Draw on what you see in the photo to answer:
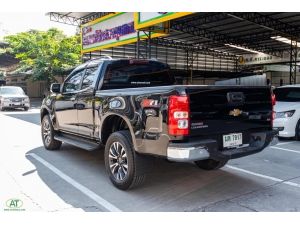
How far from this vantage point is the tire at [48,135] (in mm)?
7043

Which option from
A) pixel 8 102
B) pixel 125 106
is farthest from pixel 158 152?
pixel 8 102

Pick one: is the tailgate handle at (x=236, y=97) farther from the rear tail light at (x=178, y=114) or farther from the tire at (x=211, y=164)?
the tire at (x=211, y=164)

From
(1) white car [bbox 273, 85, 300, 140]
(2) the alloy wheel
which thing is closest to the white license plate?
(2) the alloy wheel

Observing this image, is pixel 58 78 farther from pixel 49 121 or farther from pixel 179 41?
pixel 49 121

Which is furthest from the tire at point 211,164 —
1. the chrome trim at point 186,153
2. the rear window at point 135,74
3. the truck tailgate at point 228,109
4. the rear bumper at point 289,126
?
the rear bumper at point 289,126

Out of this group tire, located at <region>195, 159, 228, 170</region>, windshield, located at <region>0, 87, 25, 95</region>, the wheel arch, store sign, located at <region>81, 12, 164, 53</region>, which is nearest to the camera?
the wheel arch

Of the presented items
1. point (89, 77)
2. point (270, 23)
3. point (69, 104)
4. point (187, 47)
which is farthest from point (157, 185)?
point (187, 47)

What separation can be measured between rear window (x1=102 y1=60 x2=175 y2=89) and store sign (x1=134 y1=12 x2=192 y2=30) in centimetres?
485

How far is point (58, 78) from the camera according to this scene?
1196 inches

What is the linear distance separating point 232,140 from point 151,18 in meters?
8.87

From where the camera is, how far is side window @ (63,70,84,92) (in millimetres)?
6116

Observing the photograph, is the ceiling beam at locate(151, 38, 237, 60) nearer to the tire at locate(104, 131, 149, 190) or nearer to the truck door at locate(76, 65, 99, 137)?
the truck door at locate(76, 65, 99, 137)

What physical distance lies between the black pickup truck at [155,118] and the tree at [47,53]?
2115 centimetres
